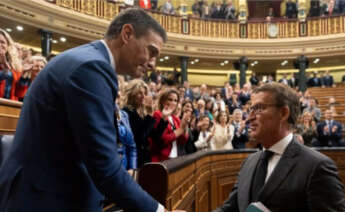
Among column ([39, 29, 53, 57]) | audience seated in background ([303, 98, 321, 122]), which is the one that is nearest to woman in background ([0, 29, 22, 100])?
audience seated in background ([303, 98, 321, 122])

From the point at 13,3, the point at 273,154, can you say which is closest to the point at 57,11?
the point at 13,3

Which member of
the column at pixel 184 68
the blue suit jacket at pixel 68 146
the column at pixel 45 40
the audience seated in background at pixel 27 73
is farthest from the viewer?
the column at pixel 184 68

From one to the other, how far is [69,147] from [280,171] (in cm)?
96

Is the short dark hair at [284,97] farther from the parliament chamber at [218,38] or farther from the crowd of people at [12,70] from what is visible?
the parliament chamber at [218,38]

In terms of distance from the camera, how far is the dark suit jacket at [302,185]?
134 centimetres

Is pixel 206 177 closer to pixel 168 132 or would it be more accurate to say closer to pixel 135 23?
pixel 168 132

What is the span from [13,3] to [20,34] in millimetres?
1628

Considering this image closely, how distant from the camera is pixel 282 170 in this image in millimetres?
1482

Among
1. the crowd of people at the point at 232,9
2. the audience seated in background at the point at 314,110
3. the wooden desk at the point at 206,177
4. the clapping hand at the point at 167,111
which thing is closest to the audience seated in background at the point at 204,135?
the wooden desk at the point at 206,177

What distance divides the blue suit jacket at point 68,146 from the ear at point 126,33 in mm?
165

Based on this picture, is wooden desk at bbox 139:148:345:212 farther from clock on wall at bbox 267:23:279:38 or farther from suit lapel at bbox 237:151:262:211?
clock on wall at bbox 267:23:279:38

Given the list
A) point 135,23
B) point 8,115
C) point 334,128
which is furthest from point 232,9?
point 135,23

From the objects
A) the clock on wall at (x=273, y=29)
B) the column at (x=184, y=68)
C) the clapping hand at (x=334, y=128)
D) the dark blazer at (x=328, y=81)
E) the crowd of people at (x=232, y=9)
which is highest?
the crowd of people at (x=232, y=9)

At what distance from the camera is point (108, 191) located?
2.83ft
